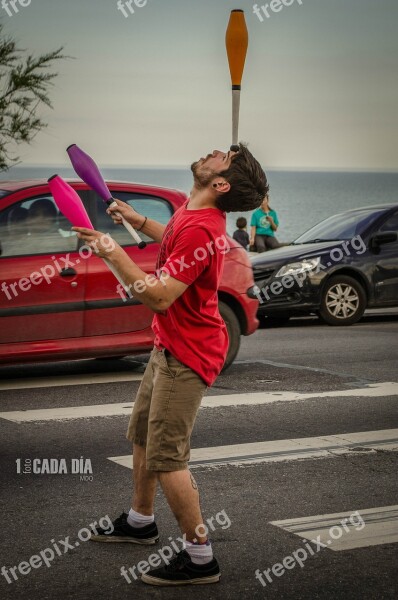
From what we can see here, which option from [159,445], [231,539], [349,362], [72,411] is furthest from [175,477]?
[349,362]

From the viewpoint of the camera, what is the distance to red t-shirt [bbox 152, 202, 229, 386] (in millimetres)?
4203

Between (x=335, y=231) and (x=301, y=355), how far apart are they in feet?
15.0

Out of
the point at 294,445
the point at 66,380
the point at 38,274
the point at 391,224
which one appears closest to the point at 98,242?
the point at 294,445

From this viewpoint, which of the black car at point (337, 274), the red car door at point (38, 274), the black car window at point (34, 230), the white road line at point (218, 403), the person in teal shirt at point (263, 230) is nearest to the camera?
the white road line at point (218, 403)

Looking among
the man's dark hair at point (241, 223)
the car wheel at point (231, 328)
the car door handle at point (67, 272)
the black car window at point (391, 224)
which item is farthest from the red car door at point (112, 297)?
the man's dark hair at point (241, 223)

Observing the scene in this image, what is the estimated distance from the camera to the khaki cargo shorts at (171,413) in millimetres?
4387

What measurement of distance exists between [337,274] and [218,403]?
269 inches

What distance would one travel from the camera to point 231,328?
31.8 ft

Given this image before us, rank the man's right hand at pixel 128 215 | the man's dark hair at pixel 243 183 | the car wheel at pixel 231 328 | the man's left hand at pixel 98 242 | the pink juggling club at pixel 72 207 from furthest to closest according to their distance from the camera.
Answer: the car wheel at pixel 231 328, the man's right hand at pixel 128 215, the man's dark hair at pixel 243 183, the pink juggling club at pixel 72 207, the man's left hand at pixel 98 242

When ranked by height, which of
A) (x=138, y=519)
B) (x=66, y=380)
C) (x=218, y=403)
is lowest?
(x=66, y=380)

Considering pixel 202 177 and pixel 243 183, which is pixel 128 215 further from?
pixel 243 183

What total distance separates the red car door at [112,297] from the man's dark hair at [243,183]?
15.1ft

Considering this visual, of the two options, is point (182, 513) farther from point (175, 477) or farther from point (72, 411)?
point (72, 411)

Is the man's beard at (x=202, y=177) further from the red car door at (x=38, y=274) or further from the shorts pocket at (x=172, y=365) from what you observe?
the red car door at (x=38, y=274)
